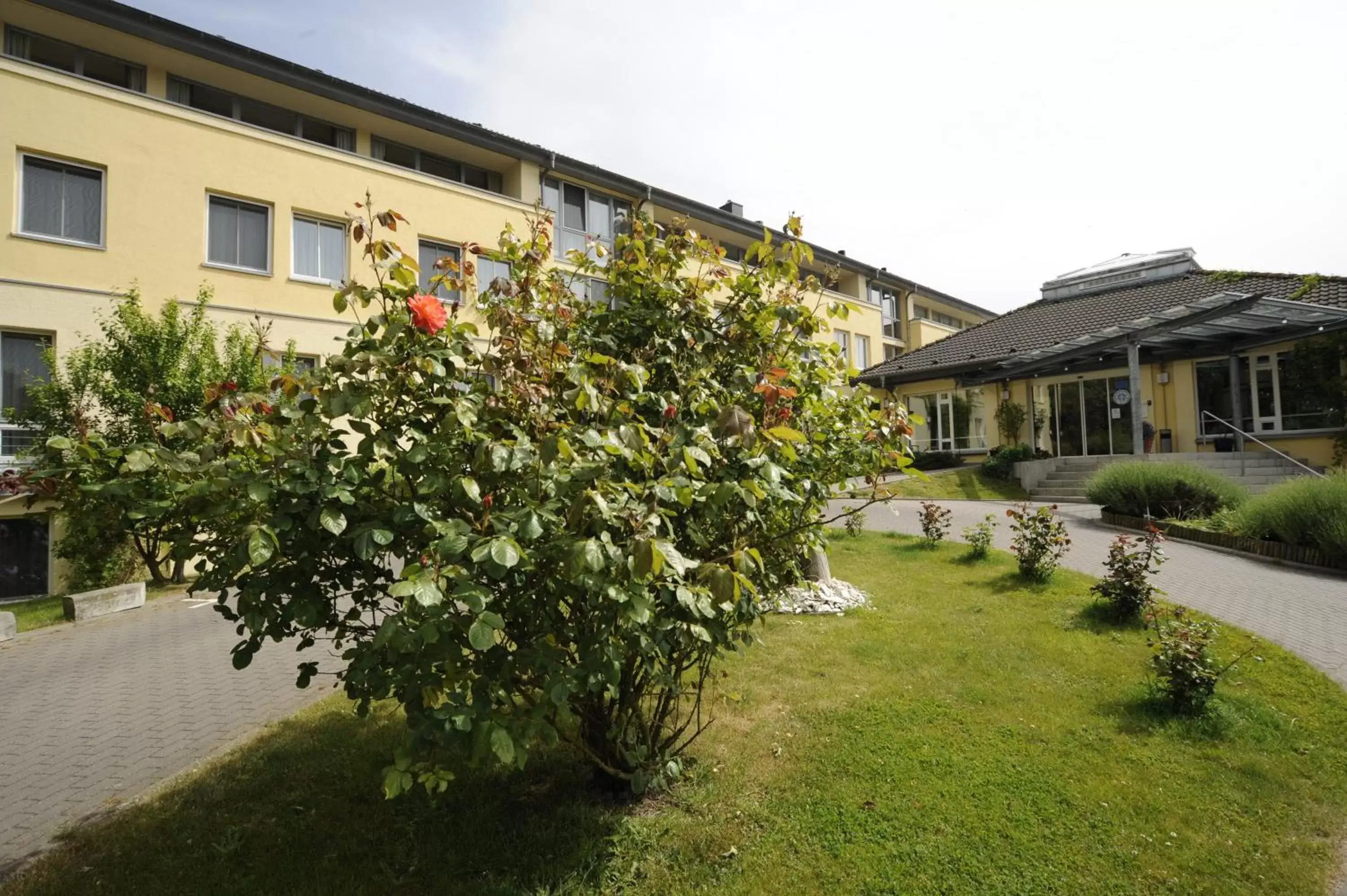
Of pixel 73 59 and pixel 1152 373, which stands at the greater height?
pixel 73 59

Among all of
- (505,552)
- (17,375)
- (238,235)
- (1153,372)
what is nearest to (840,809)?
(505,552)

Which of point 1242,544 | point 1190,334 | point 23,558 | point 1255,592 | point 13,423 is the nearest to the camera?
point 1255,592

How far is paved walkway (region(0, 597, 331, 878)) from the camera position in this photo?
4023 mm

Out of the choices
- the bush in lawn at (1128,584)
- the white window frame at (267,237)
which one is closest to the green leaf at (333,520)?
the bush in lawn at (1128,584)

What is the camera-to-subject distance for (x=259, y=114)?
1680 centimetres

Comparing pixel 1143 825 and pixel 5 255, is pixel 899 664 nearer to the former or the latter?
pixel 1143 825

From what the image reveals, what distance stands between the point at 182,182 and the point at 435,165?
7353mm

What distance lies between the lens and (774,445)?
114 inches

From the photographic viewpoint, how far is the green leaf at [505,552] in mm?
1885

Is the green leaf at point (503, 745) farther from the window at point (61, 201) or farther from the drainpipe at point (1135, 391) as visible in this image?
the drainpipe at point (1135, 391)

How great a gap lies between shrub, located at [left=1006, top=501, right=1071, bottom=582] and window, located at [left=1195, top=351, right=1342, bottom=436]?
14.6 meters

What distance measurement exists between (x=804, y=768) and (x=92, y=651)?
8016mm

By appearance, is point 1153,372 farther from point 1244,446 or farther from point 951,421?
point 951,421

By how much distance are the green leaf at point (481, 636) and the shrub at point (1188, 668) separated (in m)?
4.84
